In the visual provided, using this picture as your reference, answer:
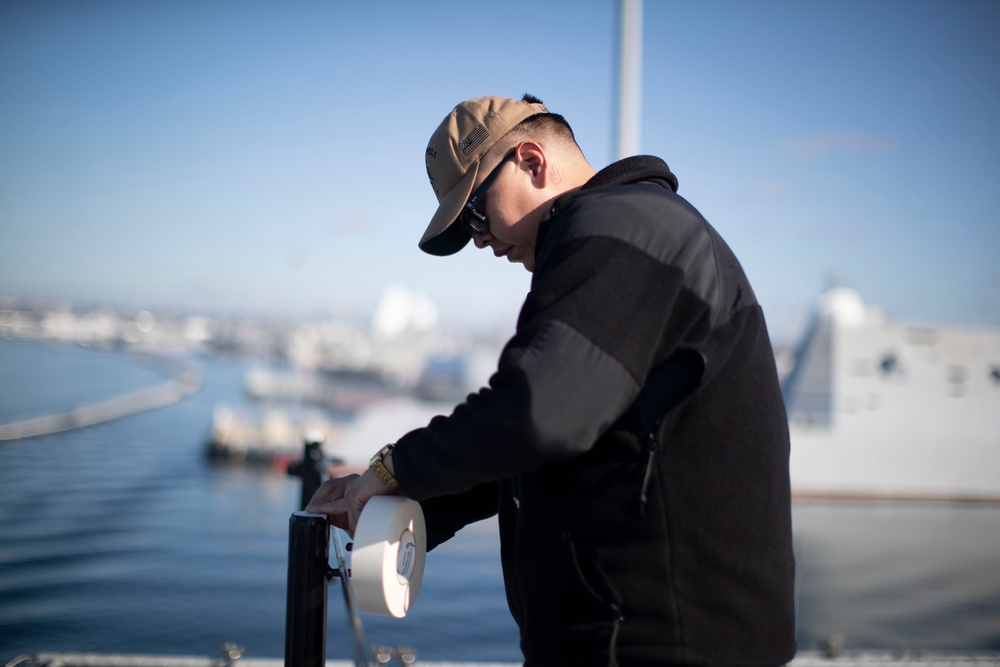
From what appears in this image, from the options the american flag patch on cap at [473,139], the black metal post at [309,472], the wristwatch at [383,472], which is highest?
the american flag patch on cap at [473,139]

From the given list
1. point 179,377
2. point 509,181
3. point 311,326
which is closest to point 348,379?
point 179,377

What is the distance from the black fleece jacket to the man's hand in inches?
3.6

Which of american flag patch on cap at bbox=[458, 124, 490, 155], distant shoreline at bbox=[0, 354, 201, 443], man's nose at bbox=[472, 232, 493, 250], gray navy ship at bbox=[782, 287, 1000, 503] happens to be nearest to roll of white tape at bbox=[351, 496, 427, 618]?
man's nose at bbox=[472, 232, 493, 250]

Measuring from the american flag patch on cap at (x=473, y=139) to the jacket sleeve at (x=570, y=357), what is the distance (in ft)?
1.04

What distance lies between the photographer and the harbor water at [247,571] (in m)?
12.9

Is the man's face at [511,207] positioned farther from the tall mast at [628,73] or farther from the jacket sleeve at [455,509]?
the tall mast at [628,73]

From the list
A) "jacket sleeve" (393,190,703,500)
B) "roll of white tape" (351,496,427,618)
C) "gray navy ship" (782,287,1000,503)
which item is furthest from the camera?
"gray navy ship" (782,287,1000,503)

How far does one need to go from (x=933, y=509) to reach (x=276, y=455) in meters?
26.4

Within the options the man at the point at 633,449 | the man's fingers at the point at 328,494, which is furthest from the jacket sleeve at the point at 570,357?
the man's fingers at the point at 328,494

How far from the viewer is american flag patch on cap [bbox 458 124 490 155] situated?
1.32m

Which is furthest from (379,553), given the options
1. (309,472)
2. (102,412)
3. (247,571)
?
(102,412)

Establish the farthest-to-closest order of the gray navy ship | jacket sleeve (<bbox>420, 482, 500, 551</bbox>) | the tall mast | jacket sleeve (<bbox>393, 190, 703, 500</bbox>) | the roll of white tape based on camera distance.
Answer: the gray navy ship < the tall mast < jacket sleeve (<bbox>420, 482, 500, 551</bbox>) < the roll of white tape < jacket sleeve (<bbox>393, 190, 703, 500</bbox>)

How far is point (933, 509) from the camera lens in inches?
1109

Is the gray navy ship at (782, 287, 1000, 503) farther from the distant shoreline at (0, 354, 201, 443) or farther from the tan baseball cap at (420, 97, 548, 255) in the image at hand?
the distant shoreline at (0, 354, 201, 443)
